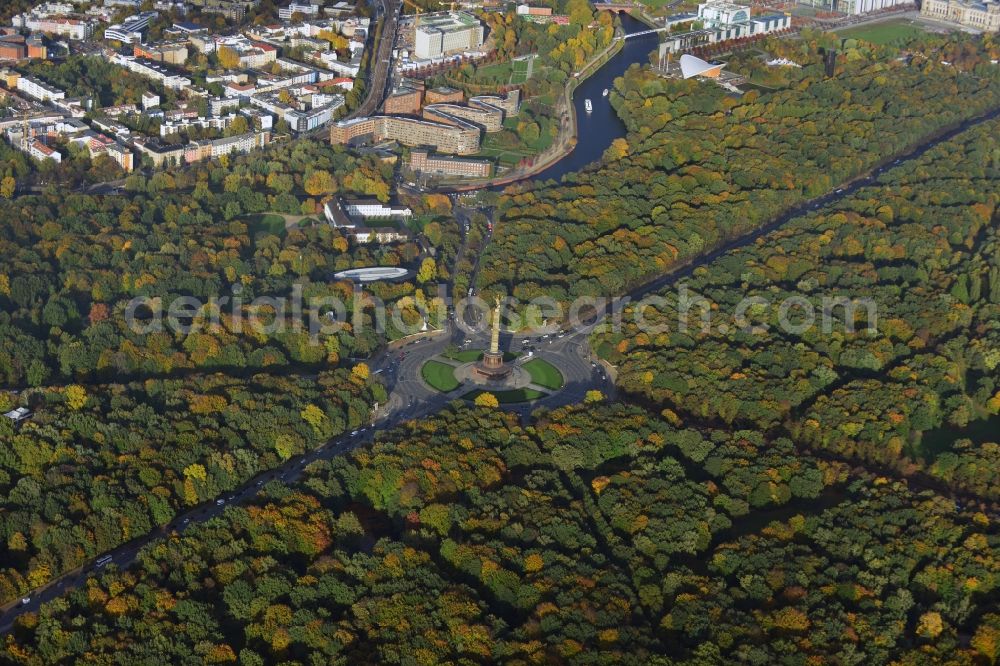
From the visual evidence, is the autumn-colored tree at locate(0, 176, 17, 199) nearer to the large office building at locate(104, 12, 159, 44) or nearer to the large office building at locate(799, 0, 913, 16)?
the large office building at locate(104, 12, 159, 44)

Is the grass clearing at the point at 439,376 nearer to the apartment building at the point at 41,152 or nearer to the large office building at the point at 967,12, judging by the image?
the apartment building at the point at 41,152

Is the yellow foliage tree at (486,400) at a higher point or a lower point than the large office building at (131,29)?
lower

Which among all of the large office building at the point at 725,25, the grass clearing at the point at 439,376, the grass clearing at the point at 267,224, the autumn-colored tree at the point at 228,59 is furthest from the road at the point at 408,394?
the autumn-colored tree at the point at 228,59

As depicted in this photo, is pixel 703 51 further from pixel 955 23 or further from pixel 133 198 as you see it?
pixel 133 198

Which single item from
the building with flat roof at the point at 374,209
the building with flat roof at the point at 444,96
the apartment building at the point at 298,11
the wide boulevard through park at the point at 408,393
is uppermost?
the apartment building at the point at 298,11

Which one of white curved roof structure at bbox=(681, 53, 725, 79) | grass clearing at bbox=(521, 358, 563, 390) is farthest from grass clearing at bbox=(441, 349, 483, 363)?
white curved roof structure at bbox=(681, 53, 725, 79)

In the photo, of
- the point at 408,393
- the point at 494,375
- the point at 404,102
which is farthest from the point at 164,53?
the point at 494,375
